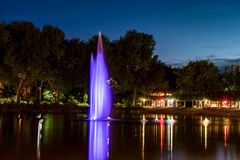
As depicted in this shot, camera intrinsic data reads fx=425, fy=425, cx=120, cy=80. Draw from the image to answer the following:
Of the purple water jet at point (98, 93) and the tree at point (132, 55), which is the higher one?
the tree at point (132, 55)

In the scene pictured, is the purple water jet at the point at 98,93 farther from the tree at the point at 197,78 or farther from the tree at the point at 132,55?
the tree at the point at 197,78

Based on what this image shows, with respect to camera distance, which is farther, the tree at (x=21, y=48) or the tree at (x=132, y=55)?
the tree at (x=132, y=55)

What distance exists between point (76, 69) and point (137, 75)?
14768 mm

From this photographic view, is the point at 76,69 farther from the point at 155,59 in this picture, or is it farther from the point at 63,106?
the point at 155,59

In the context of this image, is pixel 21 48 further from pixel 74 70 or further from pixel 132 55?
pixel 132 55

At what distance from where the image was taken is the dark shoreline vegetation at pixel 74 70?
58000 millimetres

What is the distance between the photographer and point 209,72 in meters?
88.7

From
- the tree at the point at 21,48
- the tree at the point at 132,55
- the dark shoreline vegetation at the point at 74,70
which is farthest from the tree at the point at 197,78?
the tree at the point at 21,48

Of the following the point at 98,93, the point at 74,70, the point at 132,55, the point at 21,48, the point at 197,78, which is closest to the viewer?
the point at 98,93

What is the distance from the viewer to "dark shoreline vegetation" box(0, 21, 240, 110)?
58.0 metres

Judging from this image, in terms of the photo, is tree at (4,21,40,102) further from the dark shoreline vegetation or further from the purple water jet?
the purple water jet

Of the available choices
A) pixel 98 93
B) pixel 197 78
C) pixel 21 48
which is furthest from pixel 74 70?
pixel 197 78

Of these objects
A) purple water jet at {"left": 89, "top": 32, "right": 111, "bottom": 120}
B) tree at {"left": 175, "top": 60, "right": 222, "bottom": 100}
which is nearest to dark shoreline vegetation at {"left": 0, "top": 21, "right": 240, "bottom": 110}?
tree at {"left": 175, "top": 60, "right": 222, "bottom": 100}

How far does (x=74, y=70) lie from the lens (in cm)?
6588
